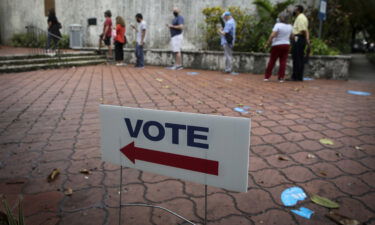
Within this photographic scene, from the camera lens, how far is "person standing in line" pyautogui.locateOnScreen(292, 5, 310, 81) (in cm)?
802

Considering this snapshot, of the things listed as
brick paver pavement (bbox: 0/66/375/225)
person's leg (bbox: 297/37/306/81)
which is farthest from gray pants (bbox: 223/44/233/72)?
brick paver pavement (bbox: 0/66/375/225)

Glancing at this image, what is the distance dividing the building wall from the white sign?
1135 cm

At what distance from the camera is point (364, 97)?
6551 mm

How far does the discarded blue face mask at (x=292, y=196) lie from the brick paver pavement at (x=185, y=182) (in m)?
0.06

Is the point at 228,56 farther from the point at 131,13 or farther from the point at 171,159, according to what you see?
the point at 171,159

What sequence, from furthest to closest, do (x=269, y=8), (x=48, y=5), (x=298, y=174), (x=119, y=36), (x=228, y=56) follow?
(x=48, y=5) < (x=119, y=36) < (x=269, y=8) < (x=228, y=56) < (x=298, y=174)

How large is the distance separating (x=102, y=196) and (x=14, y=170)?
107 centimetres

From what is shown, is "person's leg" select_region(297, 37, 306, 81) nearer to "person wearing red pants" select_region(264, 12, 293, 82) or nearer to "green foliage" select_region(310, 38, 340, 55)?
"person wearing red pants" select_region(264, 12, 293, 82)

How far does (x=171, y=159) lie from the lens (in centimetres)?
158

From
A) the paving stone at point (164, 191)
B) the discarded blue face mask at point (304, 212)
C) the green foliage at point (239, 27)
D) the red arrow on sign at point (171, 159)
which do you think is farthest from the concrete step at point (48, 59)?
the discarded blue face mask at point (304, 212)

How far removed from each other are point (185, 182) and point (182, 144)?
1.23m

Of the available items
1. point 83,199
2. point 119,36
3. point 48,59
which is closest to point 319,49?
point 119,36

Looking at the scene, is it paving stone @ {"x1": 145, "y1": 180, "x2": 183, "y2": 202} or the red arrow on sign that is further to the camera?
paving stone @ {"x1": 145, "y1": 180, "x2": 183, "y2": 202}

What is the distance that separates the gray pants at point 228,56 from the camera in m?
9.77
